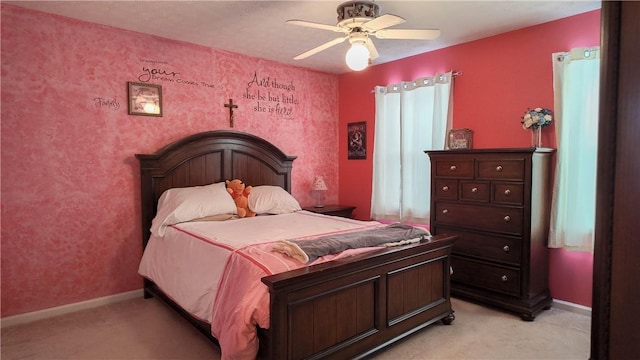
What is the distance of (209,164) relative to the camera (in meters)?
3.85

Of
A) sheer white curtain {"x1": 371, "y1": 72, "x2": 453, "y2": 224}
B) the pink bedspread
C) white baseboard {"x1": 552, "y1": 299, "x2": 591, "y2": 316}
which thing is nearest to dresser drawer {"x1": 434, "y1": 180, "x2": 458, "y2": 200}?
sheer white curtain {"x1": 371, "y1": 72, "x2": 453, "y2": 224}

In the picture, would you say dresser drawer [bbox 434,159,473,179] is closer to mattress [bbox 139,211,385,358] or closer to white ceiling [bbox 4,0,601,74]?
mattress [bbox 139,211,385,358]

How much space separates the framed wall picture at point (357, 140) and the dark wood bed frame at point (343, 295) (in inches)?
84.3

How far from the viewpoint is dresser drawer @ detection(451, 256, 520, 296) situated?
3010 mm

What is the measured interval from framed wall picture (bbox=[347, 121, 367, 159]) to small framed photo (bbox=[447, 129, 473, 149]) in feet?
4.08

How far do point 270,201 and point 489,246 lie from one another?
213 centimetres

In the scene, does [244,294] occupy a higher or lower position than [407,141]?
lower

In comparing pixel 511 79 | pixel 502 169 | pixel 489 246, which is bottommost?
pixel 489 246

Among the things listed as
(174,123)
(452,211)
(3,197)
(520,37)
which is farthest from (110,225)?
(520,37)

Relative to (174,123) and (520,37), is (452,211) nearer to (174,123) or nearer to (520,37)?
(520,37)

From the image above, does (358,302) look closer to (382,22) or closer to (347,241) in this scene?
(347,241)

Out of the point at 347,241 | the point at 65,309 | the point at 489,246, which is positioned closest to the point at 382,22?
the point at 347,241

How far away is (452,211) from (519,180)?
2.18ft

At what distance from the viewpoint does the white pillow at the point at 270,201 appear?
12.4 ft
